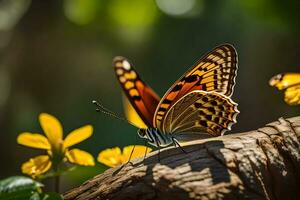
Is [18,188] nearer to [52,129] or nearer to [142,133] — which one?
[52,129]

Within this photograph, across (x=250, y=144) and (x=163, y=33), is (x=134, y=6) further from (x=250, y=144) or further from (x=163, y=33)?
(x=250, y=144)

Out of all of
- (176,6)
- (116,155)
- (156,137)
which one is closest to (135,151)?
(116,155)

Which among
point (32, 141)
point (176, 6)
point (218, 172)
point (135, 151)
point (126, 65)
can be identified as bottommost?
point (218, 172)

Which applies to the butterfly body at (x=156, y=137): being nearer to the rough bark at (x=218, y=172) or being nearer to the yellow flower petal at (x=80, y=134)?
the yellow flower petal at (x=80, y=134)

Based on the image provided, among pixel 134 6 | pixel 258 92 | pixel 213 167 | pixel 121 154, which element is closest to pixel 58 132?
pixel 121 154

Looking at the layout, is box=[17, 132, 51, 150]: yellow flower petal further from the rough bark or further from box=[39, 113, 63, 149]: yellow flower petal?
the rough bark

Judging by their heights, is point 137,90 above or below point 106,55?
below

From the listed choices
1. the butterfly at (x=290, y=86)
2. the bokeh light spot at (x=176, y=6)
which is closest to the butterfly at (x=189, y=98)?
the butterfly at (x=290, y=86)
